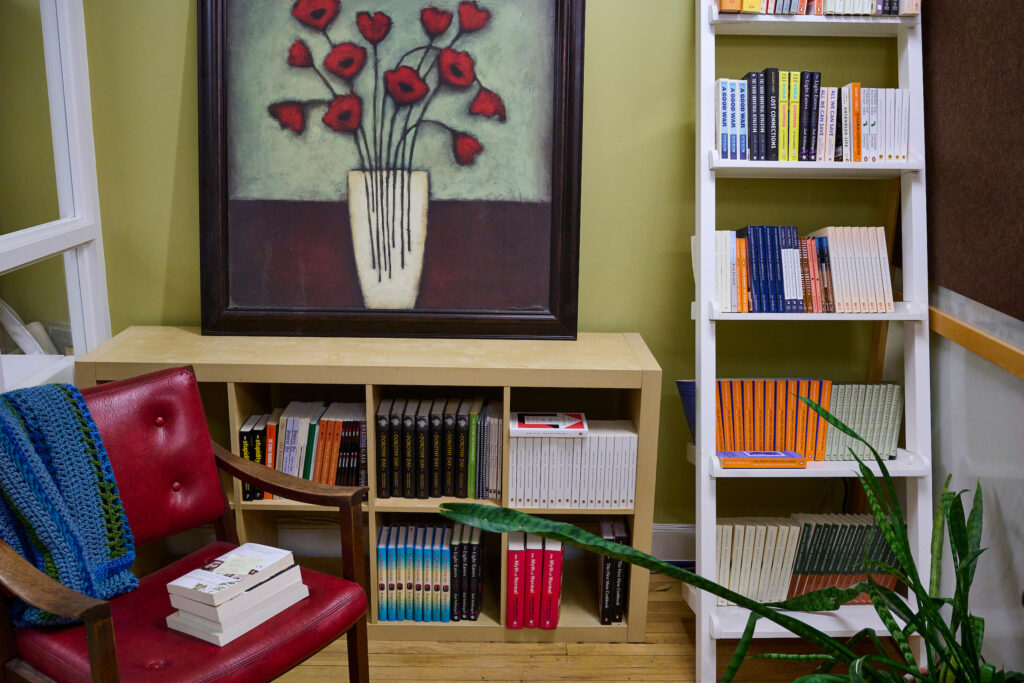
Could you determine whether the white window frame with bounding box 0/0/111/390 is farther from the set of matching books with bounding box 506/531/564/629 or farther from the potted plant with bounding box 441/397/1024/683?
the potted plant with bounding box 441/397/1024/683

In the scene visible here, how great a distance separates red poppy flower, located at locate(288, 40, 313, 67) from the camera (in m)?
2.64

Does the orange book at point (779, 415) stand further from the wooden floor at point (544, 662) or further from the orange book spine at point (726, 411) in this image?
the wooden floor at point (544, 662)

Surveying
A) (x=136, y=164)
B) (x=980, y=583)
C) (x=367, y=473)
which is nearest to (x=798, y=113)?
(x=980, y=583)

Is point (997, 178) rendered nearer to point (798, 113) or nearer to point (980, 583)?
point (798, 113)

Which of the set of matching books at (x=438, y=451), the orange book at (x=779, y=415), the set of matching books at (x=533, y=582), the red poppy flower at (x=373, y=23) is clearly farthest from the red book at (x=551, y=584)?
the red poppy flower at (x=373, y=23)

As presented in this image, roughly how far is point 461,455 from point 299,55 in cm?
125

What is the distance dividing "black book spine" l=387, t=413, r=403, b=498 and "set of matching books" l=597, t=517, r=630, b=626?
597 mm

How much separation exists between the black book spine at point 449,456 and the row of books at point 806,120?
1.03 metres

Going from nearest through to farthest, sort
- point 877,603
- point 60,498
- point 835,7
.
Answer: point 877,603 < point 60,498 < point 835,7

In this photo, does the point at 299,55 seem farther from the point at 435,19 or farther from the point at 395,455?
the point at 395,455

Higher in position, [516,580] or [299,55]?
[299,55]

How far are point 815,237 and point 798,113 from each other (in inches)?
13.3

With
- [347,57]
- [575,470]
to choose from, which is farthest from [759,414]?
[347,57]

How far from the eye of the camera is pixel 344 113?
266 cm
